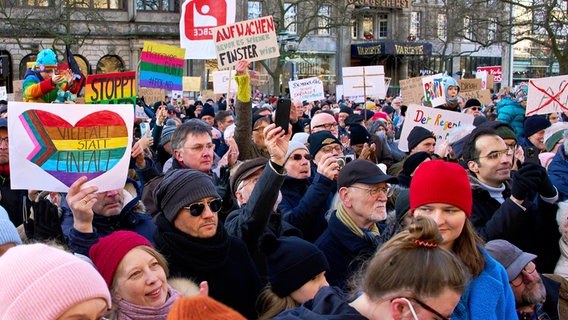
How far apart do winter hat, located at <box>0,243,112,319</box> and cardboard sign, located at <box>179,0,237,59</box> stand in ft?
23.2

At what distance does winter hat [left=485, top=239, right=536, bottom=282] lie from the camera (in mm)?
3584

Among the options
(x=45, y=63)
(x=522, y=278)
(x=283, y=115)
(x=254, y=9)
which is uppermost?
(x=254, y=9)

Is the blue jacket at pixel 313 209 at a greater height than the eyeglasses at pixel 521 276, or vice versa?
the blue jacket at pixel 313 209

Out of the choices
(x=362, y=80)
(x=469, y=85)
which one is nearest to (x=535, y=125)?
(x=362, y=80)

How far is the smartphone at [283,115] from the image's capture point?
12.6 feet

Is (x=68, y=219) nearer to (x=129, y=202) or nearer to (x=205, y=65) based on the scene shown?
(x=129, y=202)

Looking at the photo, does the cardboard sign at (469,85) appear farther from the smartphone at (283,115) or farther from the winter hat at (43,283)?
the winter hat at (43,283)

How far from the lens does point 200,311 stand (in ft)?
4.82

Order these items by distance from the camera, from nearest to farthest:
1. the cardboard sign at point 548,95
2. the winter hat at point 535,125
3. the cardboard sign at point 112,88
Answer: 1. the cardboard sign at point 112,88
2. the winter hat at point 535,125
3. the cardboard sign at point 548,95

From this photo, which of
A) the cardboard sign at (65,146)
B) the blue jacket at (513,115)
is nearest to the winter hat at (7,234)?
the cardboard sign at (65,146)

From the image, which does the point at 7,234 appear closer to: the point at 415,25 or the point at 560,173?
the point at 560,173

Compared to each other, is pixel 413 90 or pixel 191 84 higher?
pixel 191 84

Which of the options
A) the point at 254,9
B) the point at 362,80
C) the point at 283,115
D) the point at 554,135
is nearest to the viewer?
the point at 283,115

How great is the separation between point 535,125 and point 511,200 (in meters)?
4.08
